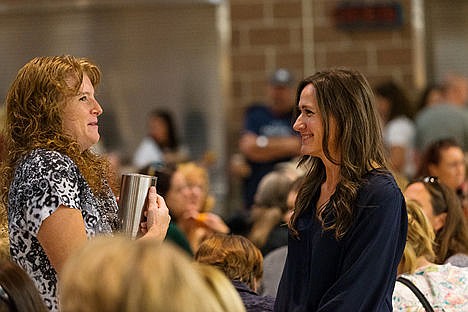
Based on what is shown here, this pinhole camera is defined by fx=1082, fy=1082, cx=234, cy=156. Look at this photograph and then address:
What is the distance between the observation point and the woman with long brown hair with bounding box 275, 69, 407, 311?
3.24 m

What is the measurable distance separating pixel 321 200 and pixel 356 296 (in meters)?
0.38

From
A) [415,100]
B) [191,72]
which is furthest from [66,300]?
[191,72]

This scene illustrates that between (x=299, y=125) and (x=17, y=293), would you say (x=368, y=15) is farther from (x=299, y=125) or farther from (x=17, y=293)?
(x=17, y=293)

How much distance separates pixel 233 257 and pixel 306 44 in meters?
6.10

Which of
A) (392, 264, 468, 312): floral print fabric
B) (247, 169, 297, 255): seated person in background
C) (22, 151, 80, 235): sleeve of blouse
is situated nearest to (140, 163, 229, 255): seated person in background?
(247, 169, 297, 255): seated person in background

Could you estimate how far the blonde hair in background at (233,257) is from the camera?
13.6 feet

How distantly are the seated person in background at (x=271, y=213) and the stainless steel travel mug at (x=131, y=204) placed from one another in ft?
8.48

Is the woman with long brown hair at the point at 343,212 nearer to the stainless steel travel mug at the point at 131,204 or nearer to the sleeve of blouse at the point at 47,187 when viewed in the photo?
the stainless steel travel mug at the point at 131,204

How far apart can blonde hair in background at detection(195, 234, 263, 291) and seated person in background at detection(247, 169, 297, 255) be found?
1.65 meters

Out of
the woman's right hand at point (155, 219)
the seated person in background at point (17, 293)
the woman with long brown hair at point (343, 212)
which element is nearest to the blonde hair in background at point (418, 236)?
the woman with long brown hair at point (343, 212)

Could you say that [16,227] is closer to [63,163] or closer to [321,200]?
[63,163]

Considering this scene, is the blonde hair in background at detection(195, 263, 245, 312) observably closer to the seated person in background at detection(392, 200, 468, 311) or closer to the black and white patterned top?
the black and white patterned top

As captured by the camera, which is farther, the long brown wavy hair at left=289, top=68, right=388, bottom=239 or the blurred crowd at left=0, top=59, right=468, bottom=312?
the long brown wavy hair at left=289, top=68, right=388, bottom=239

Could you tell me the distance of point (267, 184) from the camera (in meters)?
6.50
